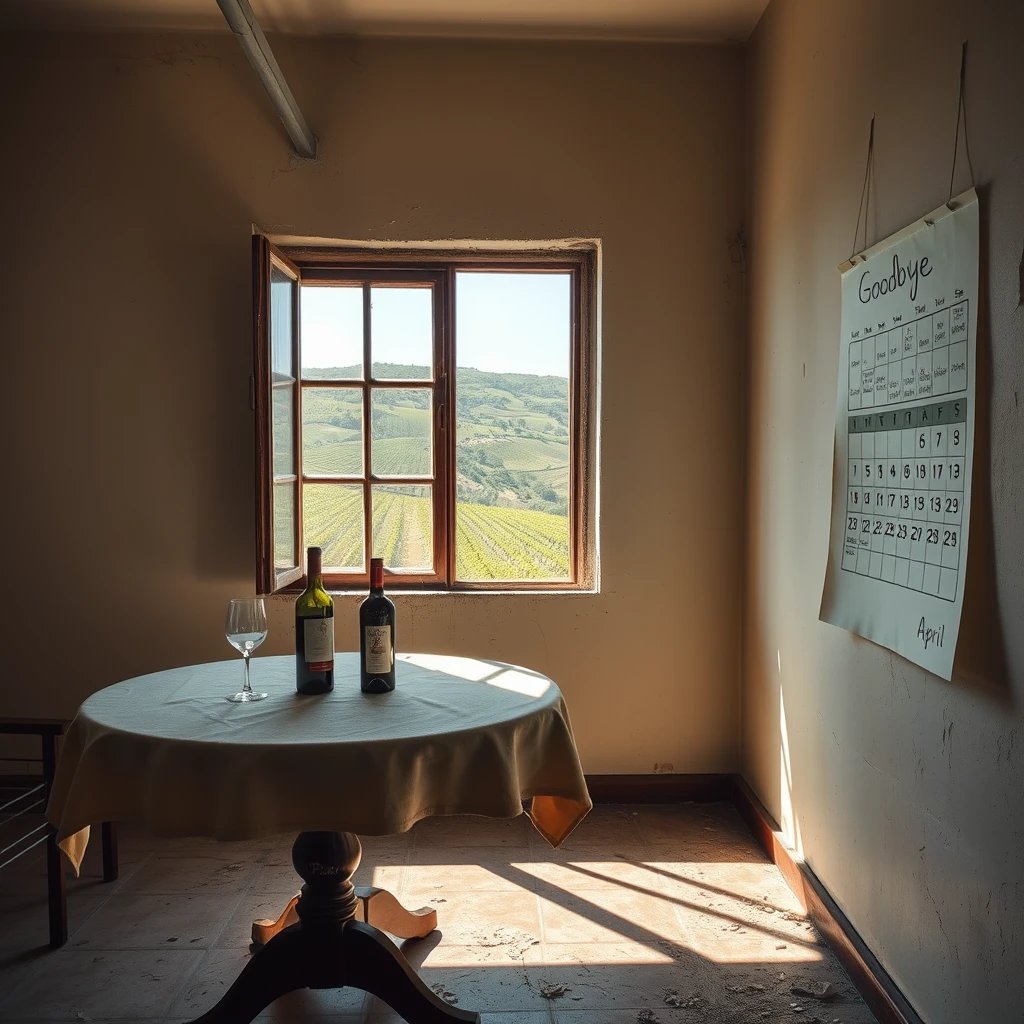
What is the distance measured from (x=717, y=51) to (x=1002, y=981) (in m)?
3.33

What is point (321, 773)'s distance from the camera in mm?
1820

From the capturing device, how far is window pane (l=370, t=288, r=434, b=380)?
3867mm

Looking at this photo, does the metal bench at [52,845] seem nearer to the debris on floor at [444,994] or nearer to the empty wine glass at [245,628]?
the empty wine glass at [245,628]

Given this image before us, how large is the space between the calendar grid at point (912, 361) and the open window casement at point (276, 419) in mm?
2024

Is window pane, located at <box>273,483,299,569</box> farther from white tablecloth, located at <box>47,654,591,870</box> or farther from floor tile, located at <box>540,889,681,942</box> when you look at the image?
floor tile, located at <box>540,889,681,942</box>

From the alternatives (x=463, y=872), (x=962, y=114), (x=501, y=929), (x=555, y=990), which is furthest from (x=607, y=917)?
(x=962, y=114)

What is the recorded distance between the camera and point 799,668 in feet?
9.89

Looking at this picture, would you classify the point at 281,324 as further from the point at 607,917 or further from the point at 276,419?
the point at 607,917

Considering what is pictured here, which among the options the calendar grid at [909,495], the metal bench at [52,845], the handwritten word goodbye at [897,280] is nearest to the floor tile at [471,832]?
the metal bench at [52,845]

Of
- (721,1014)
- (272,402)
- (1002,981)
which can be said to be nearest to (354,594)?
(272,402)

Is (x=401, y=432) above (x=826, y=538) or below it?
above

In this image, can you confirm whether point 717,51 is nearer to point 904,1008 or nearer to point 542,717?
point 542,717

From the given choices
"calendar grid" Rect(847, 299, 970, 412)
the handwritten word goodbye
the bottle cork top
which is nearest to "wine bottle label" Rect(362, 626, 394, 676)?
the bottle cork top

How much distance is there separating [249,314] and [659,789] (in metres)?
2.49
